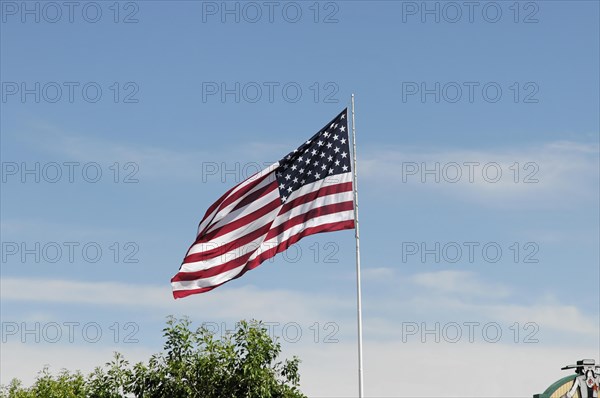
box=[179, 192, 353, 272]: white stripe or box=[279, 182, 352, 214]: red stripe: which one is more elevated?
box=[279, 182, 352, 214]: red stripe

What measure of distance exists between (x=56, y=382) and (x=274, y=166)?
21764 mm

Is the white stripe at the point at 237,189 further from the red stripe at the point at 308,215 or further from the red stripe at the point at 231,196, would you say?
the red stripe at the point at 308,215

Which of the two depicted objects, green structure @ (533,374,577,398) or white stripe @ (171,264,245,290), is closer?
white stripe @ (171,264,245,290)

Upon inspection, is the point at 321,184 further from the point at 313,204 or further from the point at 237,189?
the point at 237,189

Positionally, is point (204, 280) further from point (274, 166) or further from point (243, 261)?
point (274, 166)

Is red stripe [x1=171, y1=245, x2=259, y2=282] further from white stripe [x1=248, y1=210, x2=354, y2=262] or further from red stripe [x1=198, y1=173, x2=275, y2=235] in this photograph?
red stripe [x1=198, y1=173, x2=275, y2=235]

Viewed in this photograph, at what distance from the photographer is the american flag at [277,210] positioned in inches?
772

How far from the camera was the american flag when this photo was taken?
64.3 feet

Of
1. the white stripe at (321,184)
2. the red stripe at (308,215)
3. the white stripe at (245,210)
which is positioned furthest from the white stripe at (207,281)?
the white stripe at (321,184)

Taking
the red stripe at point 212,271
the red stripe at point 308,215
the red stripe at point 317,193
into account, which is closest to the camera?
the red stripe at point 212,271

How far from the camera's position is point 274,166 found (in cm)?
2017

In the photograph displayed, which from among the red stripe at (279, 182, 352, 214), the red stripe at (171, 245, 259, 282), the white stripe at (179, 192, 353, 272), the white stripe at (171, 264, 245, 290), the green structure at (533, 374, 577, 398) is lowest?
the green structure at (533, 374, 577, 398)

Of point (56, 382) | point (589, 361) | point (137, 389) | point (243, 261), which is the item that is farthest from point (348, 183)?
point (56, 382)

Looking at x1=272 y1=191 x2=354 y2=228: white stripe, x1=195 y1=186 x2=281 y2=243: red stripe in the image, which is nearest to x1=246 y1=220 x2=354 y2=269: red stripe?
x1=272 y1=191 x2=354 y2=228: white stripe
